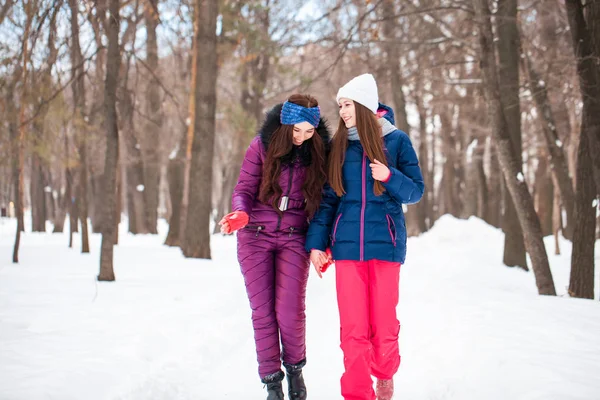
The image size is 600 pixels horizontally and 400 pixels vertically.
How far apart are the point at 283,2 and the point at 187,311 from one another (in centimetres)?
1305

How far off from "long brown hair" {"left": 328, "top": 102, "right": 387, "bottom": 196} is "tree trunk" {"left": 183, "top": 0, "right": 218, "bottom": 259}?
774cm

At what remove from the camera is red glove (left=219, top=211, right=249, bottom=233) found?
11.3 ft

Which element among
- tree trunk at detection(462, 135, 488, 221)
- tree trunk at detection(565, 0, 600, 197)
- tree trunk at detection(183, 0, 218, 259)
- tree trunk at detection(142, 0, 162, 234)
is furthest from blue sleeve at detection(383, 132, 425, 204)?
tree trunk at detection(462, 135, 488, 221)

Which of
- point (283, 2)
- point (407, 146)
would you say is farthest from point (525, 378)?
point (283, 2)

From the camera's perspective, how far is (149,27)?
1492 cm

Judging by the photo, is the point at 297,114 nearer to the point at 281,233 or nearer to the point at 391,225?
the point at 281,233

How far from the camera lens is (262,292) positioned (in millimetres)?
3703

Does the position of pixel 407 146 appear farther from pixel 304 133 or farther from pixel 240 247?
pixel 240 247

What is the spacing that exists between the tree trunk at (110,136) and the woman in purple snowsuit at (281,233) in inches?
170

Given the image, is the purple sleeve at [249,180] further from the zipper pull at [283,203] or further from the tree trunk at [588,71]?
the tree trunk at [588,71]

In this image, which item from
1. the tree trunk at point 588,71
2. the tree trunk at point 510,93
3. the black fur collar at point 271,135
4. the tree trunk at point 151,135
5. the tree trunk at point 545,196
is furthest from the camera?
the tree trunk at point 545,196

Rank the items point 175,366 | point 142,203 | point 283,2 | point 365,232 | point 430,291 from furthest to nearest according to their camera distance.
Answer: point 142,203, point 283,2, point 430,291, point 175,366, point 365,232

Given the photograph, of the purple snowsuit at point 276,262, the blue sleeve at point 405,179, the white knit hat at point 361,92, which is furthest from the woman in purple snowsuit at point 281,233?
the blue sleeve at point 405,179

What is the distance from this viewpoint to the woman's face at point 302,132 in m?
3.68
